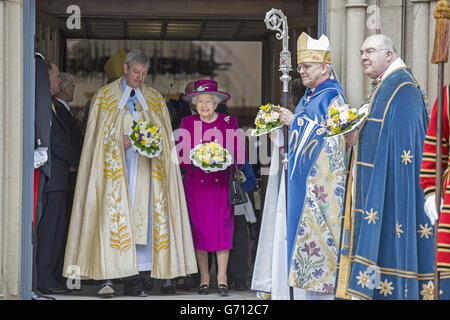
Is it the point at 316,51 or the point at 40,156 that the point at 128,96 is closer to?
the point at 40,156

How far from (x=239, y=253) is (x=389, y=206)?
243 centimetres

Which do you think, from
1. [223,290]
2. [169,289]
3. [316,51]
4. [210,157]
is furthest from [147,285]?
[316,51]

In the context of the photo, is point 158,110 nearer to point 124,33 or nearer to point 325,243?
point 325,243

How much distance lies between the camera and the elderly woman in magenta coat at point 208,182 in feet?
25.3

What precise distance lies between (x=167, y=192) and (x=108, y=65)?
1.39 m

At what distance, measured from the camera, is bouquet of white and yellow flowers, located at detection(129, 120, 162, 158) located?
743 centimetres

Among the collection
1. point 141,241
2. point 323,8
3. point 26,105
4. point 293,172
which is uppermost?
point 323,8

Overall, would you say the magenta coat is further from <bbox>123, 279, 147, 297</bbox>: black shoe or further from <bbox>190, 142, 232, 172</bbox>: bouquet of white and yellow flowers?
<bbox>123, 279, 147, 297</bbox>: black shoe

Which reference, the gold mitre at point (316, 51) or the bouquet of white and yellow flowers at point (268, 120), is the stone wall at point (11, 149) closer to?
the bouquet of white and yellow flowers at point (268, 120)

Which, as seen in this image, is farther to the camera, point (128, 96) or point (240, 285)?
point (240, 285)

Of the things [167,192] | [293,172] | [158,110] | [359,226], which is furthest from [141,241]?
[359,226]

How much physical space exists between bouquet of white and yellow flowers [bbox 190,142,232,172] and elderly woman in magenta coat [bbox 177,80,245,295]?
245 millimetres

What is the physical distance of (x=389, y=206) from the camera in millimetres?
5820

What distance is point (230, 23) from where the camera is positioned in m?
10.0
